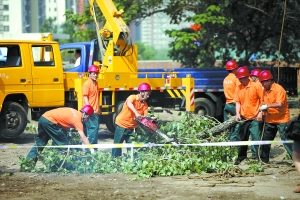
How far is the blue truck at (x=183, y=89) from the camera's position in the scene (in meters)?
17.6

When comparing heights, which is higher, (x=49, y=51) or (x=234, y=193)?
(x=49, y=51)

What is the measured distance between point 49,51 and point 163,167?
260 inches

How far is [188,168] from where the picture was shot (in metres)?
11.2

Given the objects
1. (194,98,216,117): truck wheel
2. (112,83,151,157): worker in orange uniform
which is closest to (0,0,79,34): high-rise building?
(194,98,216,117): truck wheel

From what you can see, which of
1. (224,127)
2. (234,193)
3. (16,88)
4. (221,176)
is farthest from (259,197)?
(16,88)

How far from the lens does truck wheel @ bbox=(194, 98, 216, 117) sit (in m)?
19.9

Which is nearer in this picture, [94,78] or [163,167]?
[163,167]

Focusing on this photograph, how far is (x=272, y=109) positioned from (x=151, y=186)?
326cm

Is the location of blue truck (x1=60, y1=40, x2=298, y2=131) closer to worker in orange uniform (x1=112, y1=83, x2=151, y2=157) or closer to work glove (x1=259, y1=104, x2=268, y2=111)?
worker in orange uniform (x1=112, y1=83, x2=151, y2=157)

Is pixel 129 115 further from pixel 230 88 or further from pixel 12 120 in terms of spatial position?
pixel 12 120

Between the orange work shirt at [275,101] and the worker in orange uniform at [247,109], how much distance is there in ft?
0.66

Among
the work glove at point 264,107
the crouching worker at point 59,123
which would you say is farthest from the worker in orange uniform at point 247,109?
the crouching worker at point 59,123

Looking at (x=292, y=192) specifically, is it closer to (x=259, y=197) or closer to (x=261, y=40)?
(x=259, y=197)

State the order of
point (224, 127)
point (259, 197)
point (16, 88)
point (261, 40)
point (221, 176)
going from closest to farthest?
point (259, 197)
point (221, 176)
point (224, 127)
point (16, 88)
point (261, 40)
